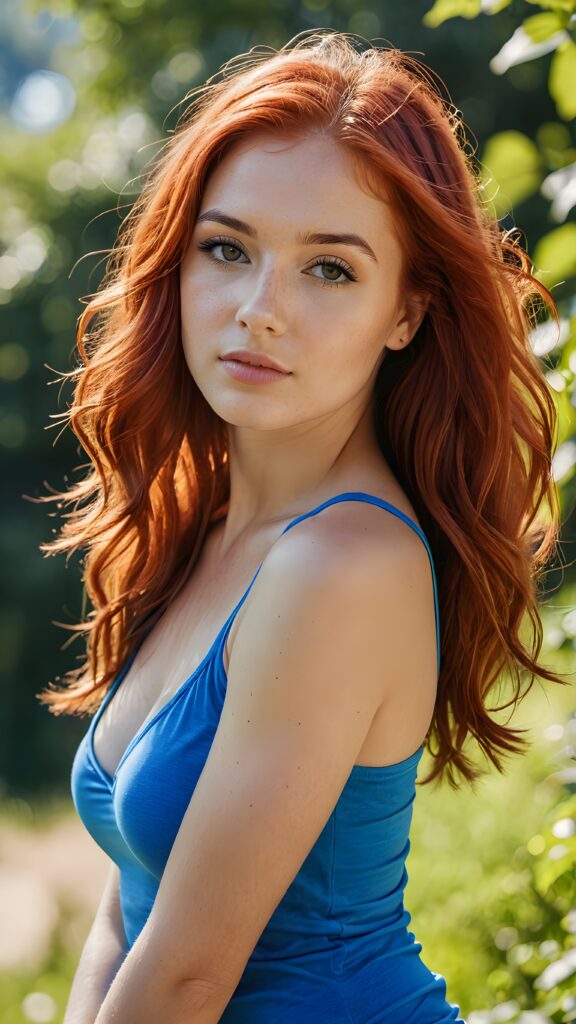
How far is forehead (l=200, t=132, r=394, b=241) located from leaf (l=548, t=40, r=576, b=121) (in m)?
0.32

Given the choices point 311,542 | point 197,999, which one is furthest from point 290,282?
point 197,999

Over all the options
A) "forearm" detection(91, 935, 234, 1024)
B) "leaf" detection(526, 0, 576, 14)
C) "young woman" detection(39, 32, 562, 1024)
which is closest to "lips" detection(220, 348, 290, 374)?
"young woman" detection(39, 32, 562, 1024)

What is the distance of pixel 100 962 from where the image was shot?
1874 mm

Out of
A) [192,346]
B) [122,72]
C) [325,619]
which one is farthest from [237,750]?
[122,72]

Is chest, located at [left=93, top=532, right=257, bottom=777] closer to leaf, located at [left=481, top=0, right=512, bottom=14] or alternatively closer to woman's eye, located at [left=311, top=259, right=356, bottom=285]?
woman's eye, located at [left=311, top=259, right=356, bottom=285]

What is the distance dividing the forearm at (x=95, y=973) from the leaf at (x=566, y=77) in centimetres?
146

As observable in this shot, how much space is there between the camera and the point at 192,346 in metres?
1.68

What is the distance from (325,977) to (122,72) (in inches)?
225

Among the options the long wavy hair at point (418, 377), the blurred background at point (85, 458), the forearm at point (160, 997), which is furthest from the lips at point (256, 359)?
the forearm at point (160, 997)

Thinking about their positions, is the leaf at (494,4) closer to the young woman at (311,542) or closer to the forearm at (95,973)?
the young woman at (311,542)

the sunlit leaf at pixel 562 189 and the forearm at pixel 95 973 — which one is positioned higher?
the sunlit leaf at pixel 562 189

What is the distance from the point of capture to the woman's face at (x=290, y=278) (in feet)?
5.09

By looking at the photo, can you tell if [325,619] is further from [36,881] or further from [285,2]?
[285,2]

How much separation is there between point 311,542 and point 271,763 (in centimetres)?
27
